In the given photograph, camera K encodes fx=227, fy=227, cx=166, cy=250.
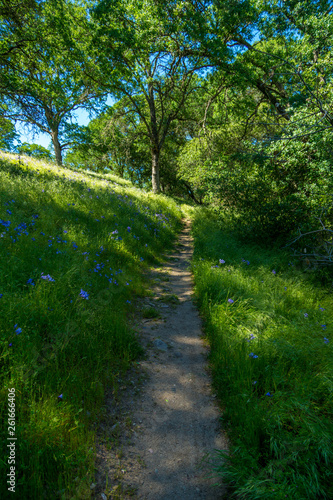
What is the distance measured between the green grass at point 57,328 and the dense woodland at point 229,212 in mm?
30

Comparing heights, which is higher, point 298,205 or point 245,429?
point 298,205

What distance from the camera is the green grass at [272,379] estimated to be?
5.68ft

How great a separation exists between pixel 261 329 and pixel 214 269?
201 cm

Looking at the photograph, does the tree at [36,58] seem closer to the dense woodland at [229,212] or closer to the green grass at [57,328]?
the dense woodland at [229,212]

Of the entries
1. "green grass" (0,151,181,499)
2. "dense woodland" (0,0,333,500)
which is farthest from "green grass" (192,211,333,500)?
"green grass" (0,151,181,499)

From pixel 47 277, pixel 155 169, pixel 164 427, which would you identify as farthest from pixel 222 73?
pixel 164 427

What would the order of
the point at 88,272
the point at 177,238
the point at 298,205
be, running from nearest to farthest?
the point at 88,272 < the point at 298,205 < the point at 177,238

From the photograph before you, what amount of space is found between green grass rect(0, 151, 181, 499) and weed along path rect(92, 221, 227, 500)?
22cm

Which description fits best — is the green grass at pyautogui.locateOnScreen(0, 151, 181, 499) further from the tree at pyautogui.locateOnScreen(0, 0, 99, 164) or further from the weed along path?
the tree at pyautogui.locateOnScreen(0, 0, 99, 164)

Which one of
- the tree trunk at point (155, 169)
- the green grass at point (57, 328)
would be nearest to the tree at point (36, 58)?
the green grass at point (57, 328)

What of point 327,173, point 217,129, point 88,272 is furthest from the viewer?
point 217,129

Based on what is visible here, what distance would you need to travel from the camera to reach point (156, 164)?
54.4ft

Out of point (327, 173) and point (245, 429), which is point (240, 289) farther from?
point (327, 173)

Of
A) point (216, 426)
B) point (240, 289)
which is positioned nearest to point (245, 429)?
point (216, 426)
